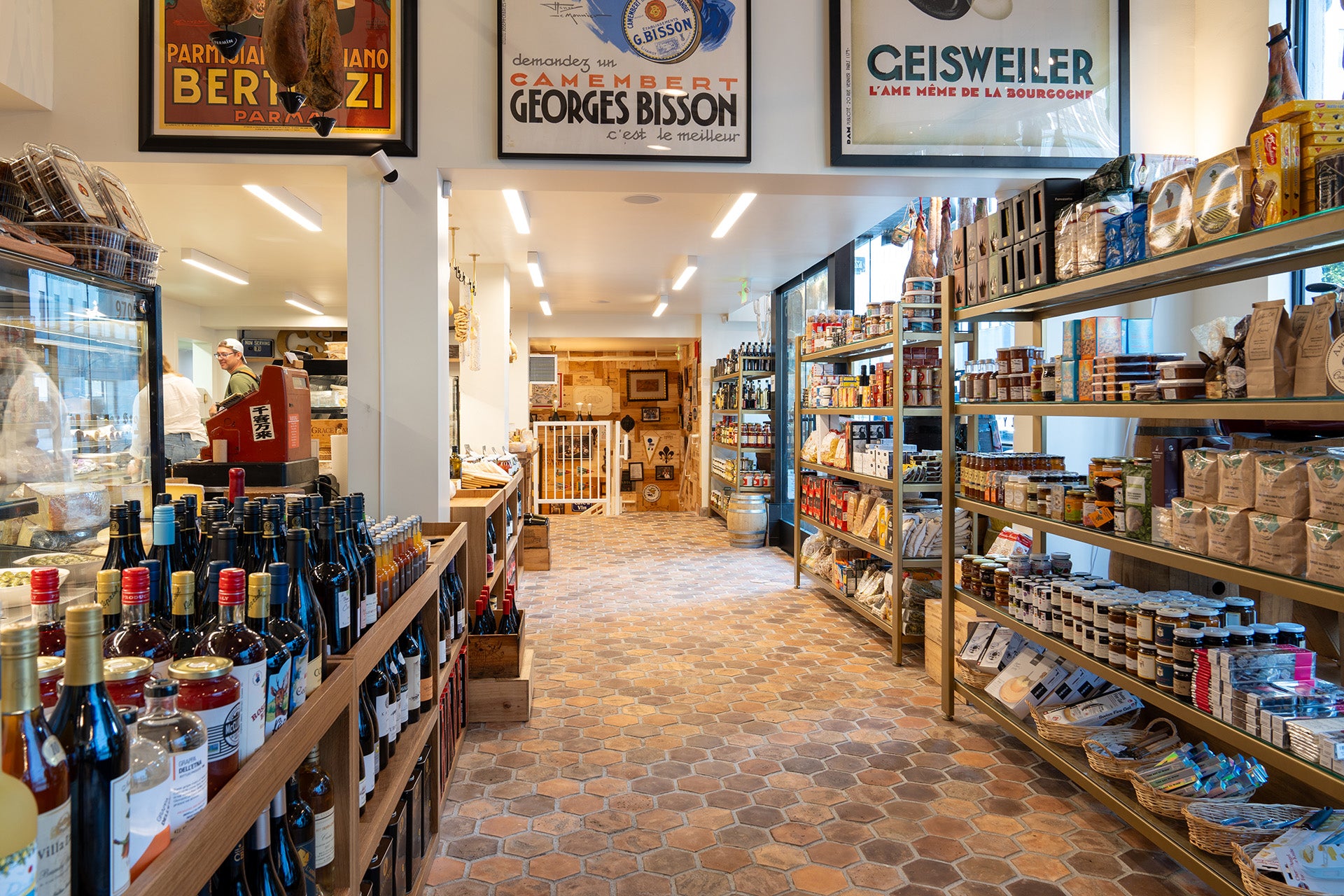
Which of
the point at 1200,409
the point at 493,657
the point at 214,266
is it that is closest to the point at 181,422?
the point at 214,266

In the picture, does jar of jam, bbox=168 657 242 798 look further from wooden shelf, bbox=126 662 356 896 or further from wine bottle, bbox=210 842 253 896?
wine bottle, bbox=210 842 253 896

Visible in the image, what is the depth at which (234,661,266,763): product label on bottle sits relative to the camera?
109 centimetres

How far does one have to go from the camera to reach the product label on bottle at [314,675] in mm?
1410

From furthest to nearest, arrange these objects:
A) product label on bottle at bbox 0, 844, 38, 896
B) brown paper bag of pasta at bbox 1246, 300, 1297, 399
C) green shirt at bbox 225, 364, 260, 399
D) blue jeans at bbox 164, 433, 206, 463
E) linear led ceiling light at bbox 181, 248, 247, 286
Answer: linear led ceiling light at bbox 181, 248, 247, 286 → blue jeans at bbox 164, 433, 206, 463 → green shirt at bbox 225, 364, 260, 399 → brown paper bag of pasta at bbox 1246, 300, 1297, 399 → product label on bottle at bbox 0, 844, 38, 896

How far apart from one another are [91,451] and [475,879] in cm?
179

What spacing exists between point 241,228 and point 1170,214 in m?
7.12

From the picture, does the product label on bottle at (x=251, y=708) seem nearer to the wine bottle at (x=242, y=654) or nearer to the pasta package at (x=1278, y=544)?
the wine bottle at (x=242, y=654)

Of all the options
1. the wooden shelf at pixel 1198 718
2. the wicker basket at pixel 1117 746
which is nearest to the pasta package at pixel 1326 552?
the wooden shelf at pixel 1198 718

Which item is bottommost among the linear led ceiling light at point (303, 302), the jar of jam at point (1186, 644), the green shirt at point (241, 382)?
the jar of jam at point (1186, 644)

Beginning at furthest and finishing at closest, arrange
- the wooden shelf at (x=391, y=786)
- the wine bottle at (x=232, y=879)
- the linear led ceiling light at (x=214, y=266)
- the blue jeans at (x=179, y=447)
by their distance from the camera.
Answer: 1. the linear led ceiling light at (x=214, y=266)
2. the blue jeans at (x=179, y=447)
3. the wooden shelf at (x=391, y=786)
4. the wine bottle at (x=232, y=879)

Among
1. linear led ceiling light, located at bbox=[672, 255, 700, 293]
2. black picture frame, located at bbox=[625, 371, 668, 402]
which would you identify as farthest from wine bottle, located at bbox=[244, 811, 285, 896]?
black picture frame, located at bbox=[625, 371, 668, 402]

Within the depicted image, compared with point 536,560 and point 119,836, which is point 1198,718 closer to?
point 119,836

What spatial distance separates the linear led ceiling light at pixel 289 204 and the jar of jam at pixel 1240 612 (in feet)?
17.3

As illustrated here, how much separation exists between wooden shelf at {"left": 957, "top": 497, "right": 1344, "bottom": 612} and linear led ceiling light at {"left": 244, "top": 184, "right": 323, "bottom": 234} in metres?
4.67
